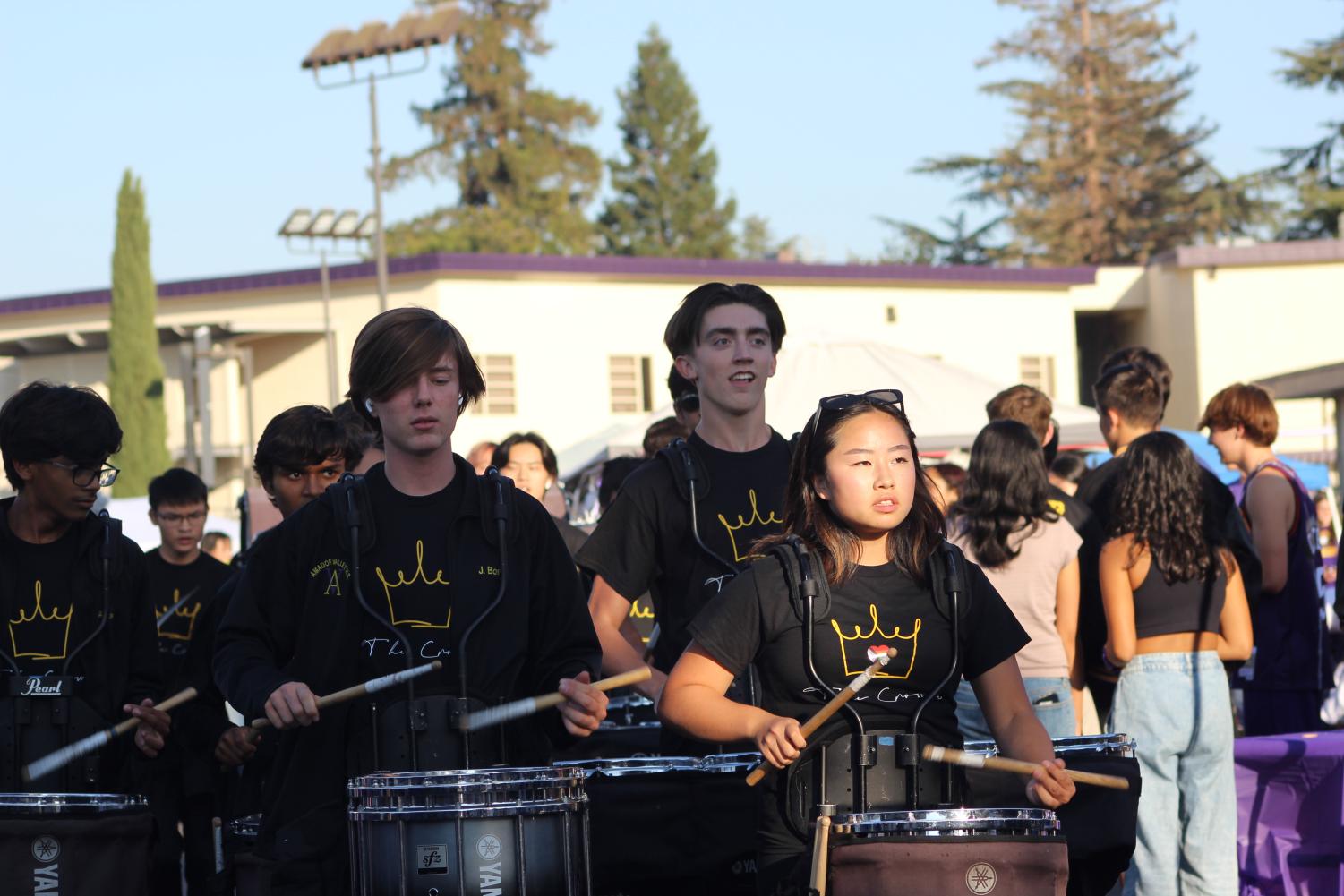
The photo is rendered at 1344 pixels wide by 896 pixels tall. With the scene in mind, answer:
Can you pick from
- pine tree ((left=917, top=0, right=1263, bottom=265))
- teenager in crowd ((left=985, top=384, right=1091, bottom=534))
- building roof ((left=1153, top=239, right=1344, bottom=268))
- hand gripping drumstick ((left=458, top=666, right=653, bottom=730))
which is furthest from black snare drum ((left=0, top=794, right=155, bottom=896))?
pine tree ((left=917, top=0, right=1263, bottom=265))

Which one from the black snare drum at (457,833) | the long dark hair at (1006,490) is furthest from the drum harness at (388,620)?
the long dark hair at (1006,490)

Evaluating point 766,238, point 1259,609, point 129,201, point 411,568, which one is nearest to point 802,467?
point 411,568

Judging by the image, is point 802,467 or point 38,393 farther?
point 38,393

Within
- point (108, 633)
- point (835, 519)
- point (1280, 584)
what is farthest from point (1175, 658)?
point (108, 633)

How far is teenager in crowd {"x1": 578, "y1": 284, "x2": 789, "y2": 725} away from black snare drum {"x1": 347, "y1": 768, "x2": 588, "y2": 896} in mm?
1307

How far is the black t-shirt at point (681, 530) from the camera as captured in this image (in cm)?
531

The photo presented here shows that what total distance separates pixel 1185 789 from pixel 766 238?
82875mm

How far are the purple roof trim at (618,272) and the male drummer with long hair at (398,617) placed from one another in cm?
2924

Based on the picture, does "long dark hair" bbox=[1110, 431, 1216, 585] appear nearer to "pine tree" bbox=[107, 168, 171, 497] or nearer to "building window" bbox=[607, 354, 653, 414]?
"building window" bbox=[607, 354, 653, 414]

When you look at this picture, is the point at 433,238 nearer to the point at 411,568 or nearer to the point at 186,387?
the point at 186,387

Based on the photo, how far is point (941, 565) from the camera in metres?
4.13

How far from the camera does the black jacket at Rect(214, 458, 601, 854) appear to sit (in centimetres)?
435

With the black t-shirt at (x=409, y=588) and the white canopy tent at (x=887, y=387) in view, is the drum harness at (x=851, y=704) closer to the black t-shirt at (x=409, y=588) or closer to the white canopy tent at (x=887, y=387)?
the black t-shirt at (x=409, y=588)

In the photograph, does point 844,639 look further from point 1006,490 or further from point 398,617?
point 1006,490
